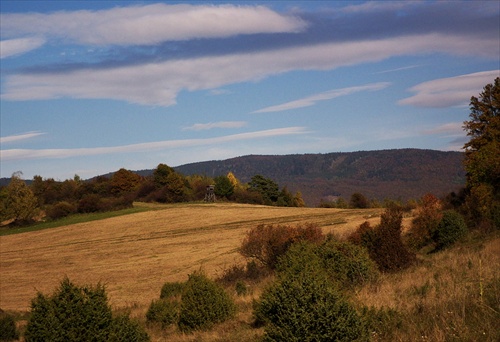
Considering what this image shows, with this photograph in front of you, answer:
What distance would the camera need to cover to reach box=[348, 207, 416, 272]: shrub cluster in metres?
20.5

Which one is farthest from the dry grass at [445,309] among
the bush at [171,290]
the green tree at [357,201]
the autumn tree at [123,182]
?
the autumn tree at [123,182]

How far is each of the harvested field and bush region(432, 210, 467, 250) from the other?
944 cm

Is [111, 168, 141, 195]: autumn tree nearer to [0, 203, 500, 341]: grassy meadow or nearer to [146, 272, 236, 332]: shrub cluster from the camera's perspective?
[0, 203, 500, 341]: grassy meadow

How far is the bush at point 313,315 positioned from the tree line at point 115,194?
76.5 metres

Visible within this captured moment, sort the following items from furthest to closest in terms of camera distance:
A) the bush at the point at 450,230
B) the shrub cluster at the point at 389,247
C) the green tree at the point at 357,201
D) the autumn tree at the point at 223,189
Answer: the autumn tree at the point at 223,189
the green tree at the point at 357,201
the bush at the point at 450,230
the shrub cluster at the point at 389,247

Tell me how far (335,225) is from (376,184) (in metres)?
146

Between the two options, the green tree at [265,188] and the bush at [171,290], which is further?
the green tree at [265,188]

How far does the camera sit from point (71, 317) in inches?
393

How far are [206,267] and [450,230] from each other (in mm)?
17329

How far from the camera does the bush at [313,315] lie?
7402mm

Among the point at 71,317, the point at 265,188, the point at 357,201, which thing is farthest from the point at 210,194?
the point at 71,317

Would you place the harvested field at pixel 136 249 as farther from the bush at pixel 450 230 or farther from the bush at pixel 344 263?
the bush at pixel 344 263

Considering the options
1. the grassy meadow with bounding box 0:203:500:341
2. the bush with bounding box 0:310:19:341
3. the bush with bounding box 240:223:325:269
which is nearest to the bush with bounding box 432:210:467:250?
the grassy meadow with bounding box 0:203:500:341

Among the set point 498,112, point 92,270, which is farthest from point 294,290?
point 498,112
